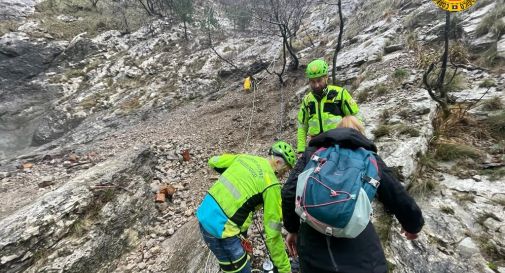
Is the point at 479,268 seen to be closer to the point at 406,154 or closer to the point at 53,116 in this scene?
the point at 406,154

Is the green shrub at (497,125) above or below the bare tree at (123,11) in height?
below

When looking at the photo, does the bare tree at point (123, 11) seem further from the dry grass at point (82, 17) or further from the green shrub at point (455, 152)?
the green shrub at point (455, 152)

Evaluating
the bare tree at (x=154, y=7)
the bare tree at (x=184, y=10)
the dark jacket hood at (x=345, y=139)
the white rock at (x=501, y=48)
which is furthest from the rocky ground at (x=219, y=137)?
the bare tree at (x=154, y=7)

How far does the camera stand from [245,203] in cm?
269

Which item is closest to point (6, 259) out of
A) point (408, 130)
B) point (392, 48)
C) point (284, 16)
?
point (408, 130)

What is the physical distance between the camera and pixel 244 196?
8.78 feet

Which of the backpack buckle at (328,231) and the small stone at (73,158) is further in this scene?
the small stone at (73,158)

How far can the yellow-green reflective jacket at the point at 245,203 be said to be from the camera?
2.63 meters

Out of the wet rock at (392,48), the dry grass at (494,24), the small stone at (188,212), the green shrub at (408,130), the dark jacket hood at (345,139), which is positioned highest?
the dark jacket hood at (345,139)

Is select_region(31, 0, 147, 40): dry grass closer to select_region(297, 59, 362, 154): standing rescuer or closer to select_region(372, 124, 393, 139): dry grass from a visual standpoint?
select_region(297, 59, 362, 154): standing rescuer

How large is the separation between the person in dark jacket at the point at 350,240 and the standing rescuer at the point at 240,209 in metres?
0.47

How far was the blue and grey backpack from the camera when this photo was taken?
166 cm

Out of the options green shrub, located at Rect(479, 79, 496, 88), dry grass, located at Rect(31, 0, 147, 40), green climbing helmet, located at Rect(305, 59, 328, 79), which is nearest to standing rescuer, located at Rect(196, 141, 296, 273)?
green climbing helmet, located at Rect(305, 59, 328, 79)

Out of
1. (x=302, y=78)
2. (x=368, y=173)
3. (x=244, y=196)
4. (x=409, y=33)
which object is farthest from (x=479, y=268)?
(x=302, y=78)
